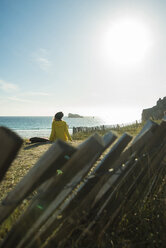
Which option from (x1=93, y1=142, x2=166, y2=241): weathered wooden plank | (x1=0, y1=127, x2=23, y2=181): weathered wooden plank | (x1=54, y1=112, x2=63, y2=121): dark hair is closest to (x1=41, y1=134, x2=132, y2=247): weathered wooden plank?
(x1=93, y1=142, x2=166, y2=241): weathered wooden plank

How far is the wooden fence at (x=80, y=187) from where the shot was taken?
105 cm

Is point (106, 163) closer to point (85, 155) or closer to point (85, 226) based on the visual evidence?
point (85, 155)

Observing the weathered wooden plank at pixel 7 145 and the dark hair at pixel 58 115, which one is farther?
the dark hair at pixel 58 115

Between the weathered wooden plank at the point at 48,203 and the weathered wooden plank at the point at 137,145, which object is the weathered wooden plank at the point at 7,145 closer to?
the weathered wooden plank at the point at 48,203

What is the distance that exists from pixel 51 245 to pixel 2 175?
2.35 ft

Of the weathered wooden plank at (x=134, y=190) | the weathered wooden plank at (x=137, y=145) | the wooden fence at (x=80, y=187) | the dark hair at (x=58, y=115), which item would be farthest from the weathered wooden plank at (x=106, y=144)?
the dark hair at (x=58, y=115)

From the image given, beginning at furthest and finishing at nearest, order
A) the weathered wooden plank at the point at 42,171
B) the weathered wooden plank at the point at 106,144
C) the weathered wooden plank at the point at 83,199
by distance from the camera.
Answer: the weathered wooden plank at the point at 83,199, the weathered wooden plank at the point at 106,144, the weathered wooden plank at the point at 42,171

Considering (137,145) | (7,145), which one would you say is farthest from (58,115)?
(7,145)

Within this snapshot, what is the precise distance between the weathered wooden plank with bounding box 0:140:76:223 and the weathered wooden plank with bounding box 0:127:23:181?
0.19 m

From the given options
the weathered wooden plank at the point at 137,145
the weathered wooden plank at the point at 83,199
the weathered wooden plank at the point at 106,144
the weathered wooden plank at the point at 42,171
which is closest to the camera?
the weathered wooden plank at the point at 42,171

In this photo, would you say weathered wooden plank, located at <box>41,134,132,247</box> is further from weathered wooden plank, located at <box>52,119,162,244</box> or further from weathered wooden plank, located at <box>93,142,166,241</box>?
weathered wooden plank, located at <box>93,142,166,241</box>

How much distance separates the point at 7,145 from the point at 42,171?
28 centimetres

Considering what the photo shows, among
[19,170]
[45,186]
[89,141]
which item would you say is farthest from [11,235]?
[19,170]

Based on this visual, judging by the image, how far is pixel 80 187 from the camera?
137 centimetres
